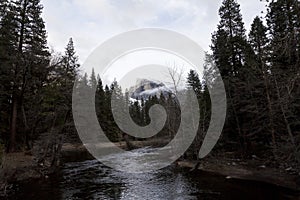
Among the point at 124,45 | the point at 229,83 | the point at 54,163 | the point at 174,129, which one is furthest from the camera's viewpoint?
the point at 174,129

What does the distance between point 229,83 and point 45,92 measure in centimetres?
1524

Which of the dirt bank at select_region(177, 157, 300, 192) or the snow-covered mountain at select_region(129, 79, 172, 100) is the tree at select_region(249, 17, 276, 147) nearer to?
the dirt bank at select_region(177, 157, 300, 192)

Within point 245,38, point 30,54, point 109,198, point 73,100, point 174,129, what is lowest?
point 109,198

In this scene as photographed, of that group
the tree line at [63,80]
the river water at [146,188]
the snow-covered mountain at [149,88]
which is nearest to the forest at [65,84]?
the tree line at [63,80]

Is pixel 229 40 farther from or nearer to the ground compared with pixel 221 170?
farther from the ground

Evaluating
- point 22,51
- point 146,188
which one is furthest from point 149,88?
point 146,188

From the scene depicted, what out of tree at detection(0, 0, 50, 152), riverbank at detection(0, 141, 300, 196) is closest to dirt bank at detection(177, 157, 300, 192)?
riverbank at detection(0, 141, 300, 196)

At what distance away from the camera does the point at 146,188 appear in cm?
1215

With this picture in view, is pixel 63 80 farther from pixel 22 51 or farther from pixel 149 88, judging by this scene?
pixel 149 88

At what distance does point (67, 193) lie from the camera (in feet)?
37.3

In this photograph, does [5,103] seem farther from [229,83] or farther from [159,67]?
[229,83]

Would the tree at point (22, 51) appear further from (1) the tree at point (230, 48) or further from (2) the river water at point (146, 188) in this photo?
(1) the tree at point (230, 48)

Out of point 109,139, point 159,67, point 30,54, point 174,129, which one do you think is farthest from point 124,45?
point 109,139

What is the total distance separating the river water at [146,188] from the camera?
10617mm
